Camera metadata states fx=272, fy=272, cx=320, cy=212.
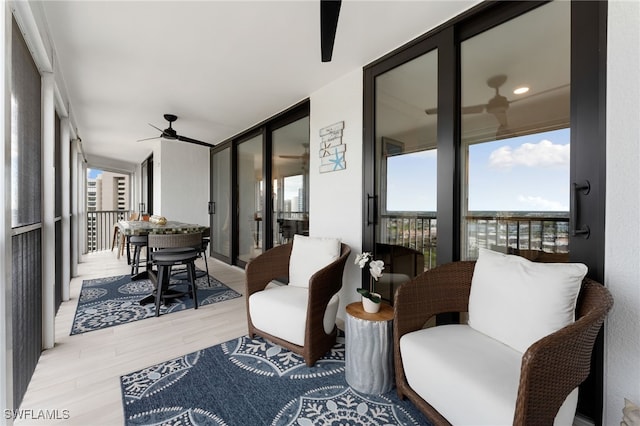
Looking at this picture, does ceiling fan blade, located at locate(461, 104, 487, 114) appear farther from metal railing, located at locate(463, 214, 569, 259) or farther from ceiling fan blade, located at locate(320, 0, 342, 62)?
ceiling fan blade, located at locate(320, 0, 342, 62)

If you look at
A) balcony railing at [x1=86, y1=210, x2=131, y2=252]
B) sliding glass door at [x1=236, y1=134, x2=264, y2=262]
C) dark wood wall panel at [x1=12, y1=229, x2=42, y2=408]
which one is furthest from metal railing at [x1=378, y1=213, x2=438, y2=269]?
balcony railing at [x1=86, y1=210, x2=131, y2=252]

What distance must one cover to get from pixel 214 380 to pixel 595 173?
8.07 feet

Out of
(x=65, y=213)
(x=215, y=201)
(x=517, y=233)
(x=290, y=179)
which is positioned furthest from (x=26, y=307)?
(x=215, y=201)

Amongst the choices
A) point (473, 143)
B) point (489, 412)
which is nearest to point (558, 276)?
point (489, 412)

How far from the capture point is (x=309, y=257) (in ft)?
8.02

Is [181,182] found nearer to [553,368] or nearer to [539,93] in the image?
[539,93]

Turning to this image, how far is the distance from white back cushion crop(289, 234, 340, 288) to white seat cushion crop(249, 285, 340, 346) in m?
0.17

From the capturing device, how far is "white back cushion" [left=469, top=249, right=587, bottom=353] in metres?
1.21

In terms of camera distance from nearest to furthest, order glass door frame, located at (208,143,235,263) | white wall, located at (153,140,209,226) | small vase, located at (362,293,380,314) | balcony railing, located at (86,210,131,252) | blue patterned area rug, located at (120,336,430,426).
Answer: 1. blue patterned area rug, located at (120,336,430,426)
2. small vase, located at (362,293,380,314)
3. glass door frame, located at (208,143,235,263)
4. white wall, located at (153,140,209,226)
5. balcony railing, located at (86,210,131,252)

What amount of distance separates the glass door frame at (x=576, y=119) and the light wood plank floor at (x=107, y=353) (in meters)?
2.16

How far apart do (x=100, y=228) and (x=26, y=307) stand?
6.83 m

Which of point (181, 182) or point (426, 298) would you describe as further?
point (181, 182)

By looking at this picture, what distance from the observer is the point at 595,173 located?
1340 mm

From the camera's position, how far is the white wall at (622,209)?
1226 millimetres
